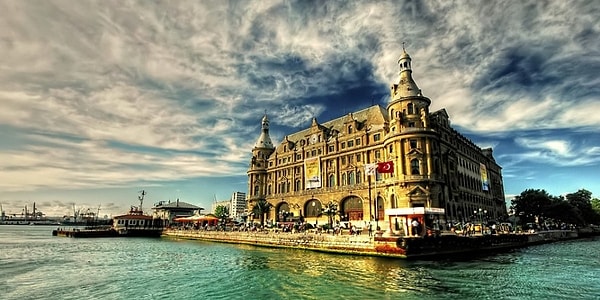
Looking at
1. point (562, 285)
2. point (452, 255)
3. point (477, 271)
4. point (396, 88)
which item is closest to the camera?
point (562, 285)

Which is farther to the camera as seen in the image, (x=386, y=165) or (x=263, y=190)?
(x=263, y=190)

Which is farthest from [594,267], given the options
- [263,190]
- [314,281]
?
[263,190]

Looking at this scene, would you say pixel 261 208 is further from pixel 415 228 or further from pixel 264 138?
pixel 415 228

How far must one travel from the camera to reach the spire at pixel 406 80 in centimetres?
6962

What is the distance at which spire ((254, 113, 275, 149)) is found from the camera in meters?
113

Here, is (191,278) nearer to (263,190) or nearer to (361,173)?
(361,173)

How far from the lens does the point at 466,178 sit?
279ft

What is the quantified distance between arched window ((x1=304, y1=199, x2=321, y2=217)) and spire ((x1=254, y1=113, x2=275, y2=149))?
3110 centimetres

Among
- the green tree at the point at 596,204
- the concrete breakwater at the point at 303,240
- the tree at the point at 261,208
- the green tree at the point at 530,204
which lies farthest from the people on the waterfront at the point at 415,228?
the green tree at the point at 596,204

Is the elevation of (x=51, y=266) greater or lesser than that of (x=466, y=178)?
lesser

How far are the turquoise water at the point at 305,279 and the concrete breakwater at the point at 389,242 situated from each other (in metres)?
2.66

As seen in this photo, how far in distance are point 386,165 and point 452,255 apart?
15.3 m

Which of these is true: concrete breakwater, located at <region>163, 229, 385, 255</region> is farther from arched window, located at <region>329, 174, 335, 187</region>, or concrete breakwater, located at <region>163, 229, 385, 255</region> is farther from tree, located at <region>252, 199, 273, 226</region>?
arched window, located at <region>329, 174, 335, 187</region>

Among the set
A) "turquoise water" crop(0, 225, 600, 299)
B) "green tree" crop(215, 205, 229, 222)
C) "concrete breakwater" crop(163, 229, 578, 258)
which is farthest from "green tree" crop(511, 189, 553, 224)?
"green tree" crop(215, 205, 229, 222)
